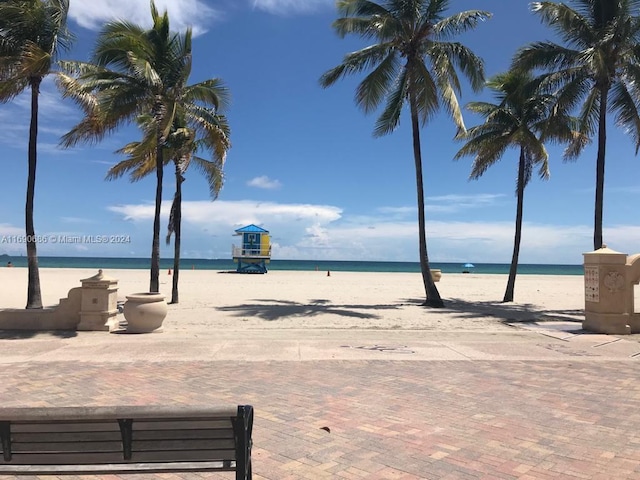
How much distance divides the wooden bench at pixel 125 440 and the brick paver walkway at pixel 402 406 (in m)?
1.09

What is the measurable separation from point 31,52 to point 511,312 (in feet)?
52.3

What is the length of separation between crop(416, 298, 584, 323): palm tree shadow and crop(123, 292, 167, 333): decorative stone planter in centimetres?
925

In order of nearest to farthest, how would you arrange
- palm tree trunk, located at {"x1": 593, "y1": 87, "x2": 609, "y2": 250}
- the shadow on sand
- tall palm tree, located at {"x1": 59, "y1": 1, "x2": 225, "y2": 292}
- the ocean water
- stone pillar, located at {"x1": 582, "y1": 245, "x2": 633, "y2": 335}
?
the shadow on sand → stone pillar, located at {"x1": 582, "y1": 245, "x2": 633, "y2": 335} → tall palm tree, located at {"x1": 59, "y1": 1, "x2": 225, "y2": 292} → palm tree trunk, located at {"x1": 593, "y1": 87, "x2": 609, "y2": 250} → the ocean water

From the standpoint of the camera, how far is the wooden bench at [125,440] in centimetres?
287

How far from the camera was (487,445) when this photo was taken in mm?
4645

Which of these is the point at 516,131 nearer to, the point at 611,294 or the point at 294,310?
the point at 611,294

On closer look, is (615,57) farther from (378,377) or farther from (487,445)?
(487,445)

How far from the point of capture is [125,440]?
115 inches

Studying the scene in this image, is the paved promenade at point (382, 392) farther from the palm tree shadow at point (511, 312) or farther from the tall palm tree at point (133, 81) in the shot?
the tall palm tree at point (133, 81)

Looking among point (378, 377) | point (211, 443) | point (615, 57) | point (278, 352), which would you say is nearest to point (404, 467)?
point (211, 443)

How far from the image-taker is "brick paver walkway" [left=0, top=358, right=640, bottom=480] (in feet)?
13.8

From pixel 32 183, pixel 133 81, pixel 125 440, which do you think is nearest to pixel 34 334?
pixel 32 183

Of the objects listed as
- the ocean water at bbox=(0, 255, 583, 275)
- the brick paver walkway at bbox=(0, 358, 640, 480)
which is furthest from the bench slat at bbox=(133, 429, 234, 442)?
the ocean water at bbox=(0, 255, 583, 275)

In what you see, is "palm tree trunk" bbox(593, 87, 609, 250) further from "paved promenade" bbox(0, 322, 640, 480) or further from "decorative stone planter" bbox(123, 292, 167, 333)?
"decorative stone planter" bbox(123, 292, 167, 333)
